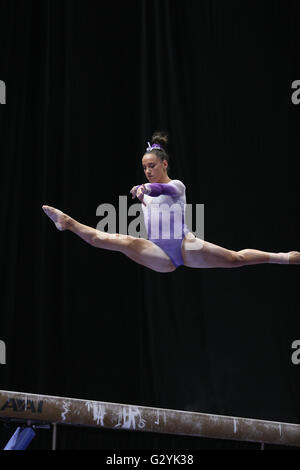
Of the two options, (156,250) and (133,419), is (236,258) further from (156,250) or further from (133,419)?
(133,419)

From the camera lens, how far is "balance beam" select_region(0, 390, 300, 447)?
3.41 meters

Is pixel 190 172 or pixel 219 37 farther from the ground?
pixel 219 37

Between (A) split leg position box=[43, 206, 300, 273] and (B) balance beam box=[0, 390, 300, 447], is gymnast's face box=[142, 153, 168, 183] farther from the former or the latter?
(B) balance beam box=[0, 390, 300, 447]

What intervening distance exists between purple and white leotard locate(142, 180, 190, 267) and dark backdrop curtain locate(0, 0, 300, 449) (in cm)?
172

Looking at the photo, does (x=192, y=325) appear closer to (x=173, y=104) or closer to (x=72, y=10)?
(x=173, y=104)

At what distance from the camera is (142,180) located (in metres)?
6.11

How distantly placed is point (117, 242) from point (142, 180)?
2204 millimetres

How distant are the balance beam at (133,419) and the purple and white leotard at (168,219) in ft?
3.32

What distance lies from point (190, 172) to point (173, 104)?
0.70m

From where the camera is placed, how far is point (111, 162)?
20.0ft

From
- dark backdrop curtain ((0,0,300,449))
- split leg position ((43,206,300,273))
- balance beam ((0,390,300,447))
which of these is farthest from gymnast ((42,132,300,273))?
dark backdrop curtain ((0,0,300,449))

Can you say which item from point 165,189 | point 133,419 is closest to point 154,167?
point 165,189
